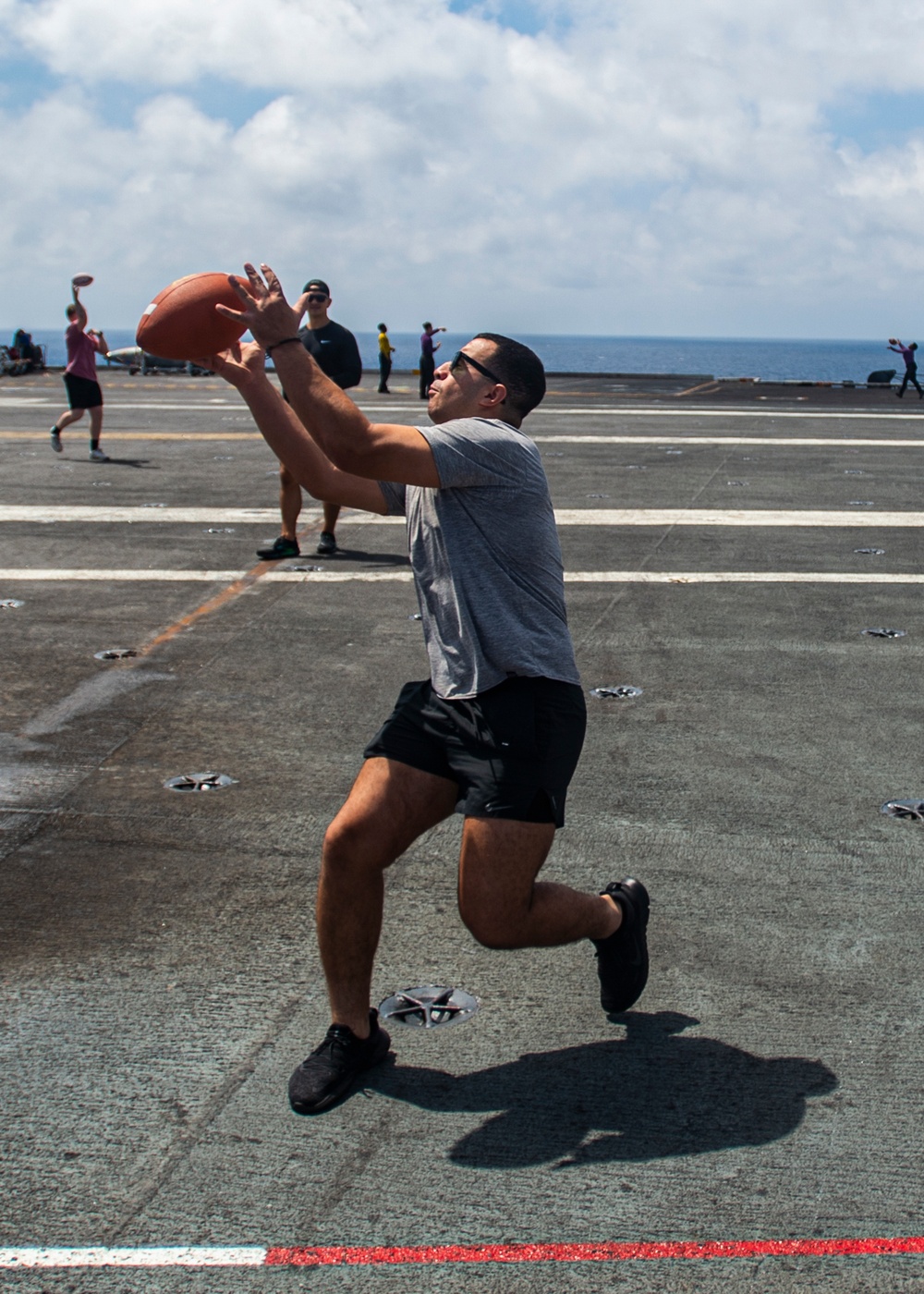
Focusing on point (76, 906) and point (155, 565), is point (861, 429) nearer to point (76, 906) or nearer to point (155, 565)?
point (155, 565)

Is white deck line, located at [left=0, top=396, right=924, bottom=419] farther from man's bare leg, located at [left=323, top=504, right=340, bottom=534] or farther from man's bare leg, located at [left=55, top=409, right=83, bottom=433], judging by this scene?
man's bare leg, located at [left=323, top=504, right=340, bottom=534]

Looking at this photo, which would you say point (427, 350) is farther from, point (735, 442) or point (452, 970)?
point (452, 970)

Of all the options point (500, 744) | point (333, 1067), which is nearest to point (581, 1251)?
point (333, 1067)

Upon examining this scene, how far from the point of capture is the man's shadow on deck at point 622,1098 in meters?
3.03

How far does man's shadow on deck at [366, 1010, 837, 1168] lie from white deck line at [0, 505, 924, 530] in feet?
27.7

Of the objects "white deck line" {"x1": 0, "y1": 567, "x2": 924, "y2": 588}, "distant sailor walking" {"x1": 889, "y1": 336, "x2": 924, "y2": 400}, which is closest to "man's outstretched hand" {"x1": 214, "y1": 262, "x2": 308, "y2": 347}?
"white deck line" {"x1": 0, "y1": 567, "x2": 924, "y2": 588}

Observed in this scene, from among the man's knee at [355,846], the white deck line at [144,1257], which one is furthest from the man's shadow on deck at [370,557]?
the white deck line at [144,1257]

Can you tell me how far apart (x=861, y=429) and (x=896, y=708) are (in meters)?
15.2

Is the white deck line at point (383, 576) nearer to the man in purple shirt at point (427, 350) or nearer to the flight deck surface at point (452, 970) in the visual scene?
the flight deck surface at point (452, 970)

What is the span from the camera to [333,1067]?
10.6 feet

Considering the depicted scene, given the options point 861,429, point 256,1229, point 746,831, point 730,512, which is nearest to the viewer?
point 256,1229

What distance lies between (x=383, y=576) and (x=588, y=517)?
10.2 ft

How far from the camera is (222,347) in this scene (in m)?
4.05

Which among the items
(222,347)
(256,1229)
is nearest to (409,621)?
(222,347)
